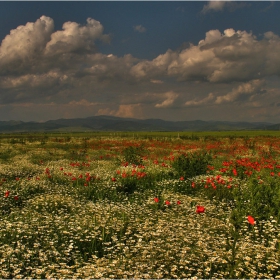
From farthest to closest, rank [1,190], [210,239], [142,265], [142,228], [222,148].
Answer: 1. [222,148]
2. [1,190]
3. [142,228]
4. [210,239]
5. [142,265]

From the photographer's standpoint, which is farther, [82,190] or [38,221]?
[82,190]

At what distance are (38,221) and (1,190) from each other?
14.6 ft

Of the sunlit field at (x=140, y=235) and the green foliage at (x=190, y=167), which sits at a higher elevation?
the green foliage at (x=190, y=167)

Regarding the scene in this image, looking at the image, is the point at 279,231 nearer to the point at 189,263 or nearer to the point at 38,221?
the point at 189,263

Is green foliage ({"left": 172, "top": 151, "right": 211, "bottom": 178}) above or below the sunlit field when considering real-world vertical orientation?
above

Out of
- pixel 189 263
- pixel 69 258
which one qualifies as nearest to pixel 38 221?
pixel 69 258

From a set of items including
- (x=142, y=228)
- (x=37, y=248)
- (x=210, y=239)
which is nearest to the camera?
(x=37, y=248)

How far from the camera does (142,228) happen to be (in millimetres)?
7375

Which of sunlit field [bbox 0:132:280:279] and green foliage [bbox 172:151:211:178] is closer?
sunlit field [bbox 0:132:280:279]

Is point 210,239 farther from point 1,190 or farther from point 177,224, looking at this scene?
point 1,190

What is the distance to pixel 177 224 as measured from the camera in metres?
7.40

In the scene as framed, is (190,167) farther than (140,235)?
Yes

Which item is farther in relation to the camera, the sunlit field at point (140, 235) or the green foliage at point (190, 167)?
the green foliage at point (190, 167)

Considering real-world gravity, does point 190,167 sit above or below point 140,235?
above
